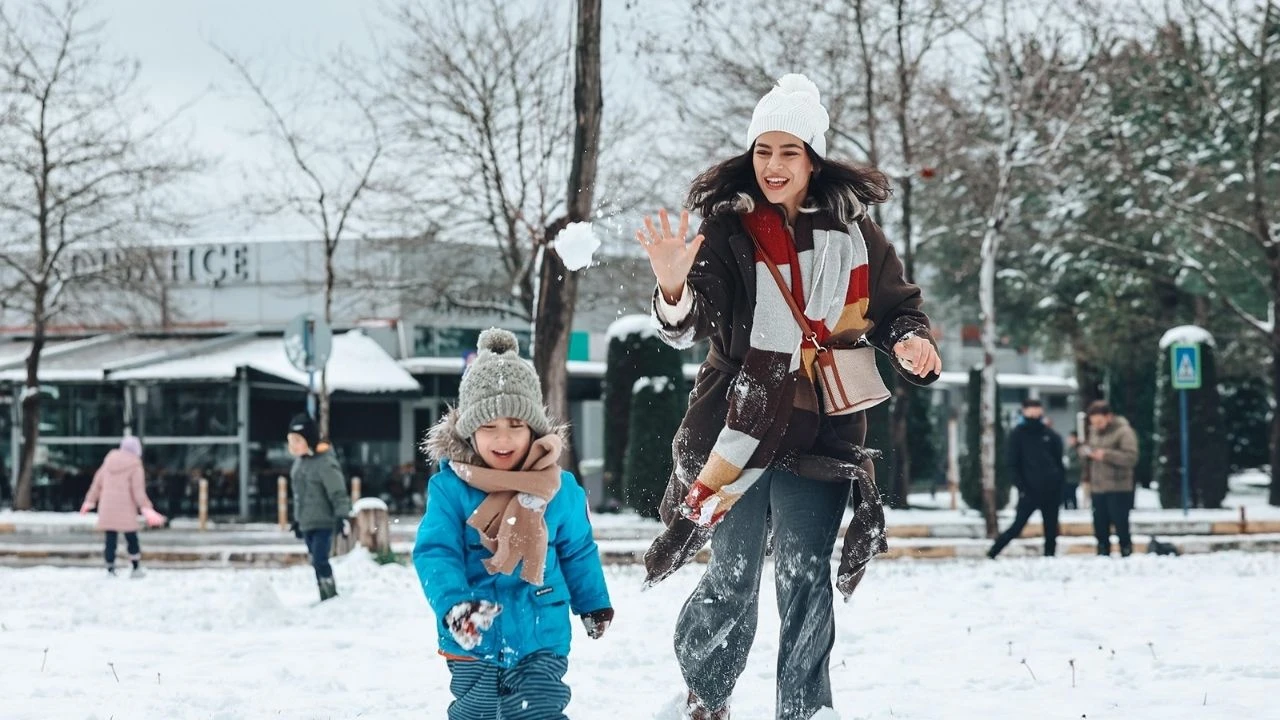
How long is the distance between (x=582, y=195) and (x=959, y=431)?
2772 centimetres

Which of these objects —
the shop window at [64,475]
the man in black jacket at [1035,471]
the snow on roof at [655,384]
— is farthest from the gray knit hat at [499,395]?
the shop window at [64,475]

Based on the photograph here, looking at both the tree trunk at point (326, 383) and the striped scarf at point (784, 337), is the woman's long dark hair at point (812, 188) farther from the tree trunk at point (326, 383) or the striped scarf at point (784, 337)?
the tree trunk at point (326, 383)

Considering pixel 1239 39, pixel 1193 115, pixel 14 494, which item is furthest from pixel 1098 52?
pixel 14 494

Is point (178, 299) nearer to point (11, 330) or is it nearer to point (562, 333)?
point (11, 330)

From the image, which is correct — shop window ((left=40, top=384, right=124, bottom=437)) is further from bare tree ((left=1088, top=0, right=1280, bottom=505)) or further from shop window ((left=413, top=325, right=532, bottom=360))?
bare tree ((left=1088, top=0, right=1280, bottom=505))

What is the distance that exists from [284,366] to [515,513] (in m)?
21.7

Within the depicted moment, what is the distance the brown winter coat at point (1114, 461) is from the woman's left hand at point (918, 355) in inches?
423

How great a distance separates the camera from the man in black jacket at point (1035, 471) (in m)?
13.6

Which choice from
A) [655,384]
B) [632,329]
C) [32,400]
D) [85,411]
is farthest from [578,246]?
[85,411]

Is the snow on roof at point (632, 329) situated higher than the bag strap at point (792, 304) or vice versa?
the snow on roof at point (632, 329)

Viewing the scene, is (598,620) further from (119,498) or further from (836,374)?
(119,498)

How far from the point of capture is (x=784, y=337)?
398 cm

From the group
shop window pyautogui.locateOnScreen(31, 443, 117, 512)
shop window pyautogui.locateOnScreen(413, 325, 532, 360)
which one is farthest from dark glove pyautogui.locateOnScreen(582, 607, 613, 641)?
shop window pyautogui.locateOnScreen(413, 325, 532, 360)

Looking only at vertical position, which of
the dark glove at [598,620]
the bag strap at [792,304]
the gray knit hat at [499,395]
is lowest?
the dark glove at [598,620]
